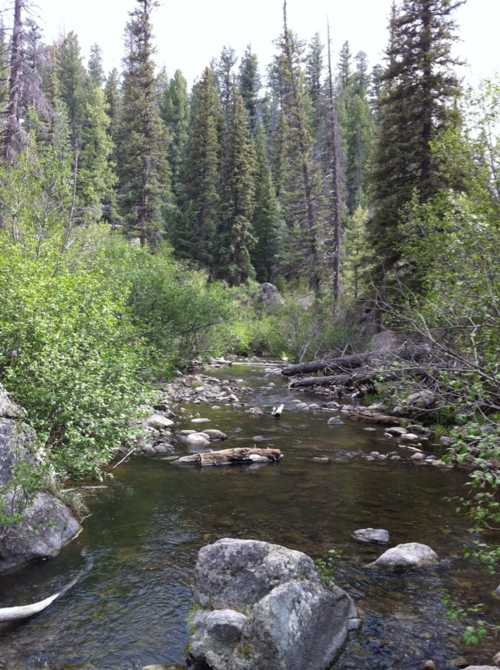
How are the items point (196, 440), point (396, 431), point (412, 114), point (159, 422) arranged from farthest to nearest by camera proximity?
point (412, 114)
point (396, 431)
point (159, 422)
point (196, 440)

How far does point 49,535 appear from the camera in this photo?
723 centimetres

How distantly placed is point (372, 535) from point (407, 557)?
3.08 feet

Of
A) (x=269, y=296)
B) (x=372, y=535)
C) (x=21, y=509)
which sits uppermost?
(x=269, y=296)

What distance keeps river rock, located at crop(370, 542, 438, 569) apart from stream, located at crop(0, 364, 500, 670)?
0.16 metres

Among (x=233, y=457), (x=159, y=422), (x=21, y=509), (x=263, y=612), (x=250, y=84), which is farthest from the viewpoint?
(x=250, y=84)

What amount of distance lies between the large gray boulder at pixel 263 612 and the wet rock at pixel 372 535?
2.21 metres

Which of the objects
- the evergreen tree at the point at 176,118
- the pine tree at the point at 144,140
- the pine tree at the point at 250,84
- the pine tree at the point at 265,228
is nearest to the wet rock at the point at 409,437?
the pine tree at the point at 144,140

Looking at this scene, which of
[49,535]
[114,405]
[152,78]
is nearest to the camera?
[49,535]

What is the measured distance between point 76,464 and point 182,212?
4676 cm

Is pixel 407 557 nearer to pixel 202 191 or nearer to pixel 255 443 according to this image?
pixel 255 443

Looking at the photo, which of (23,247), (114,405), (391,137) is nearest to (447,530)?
(114,405)

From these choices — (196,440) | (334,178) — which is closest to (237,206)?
(334,178)

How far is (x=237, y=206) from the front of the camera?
49.7 metres

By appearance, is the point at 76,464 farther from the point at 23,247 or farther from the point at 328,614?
the point at 23,247
